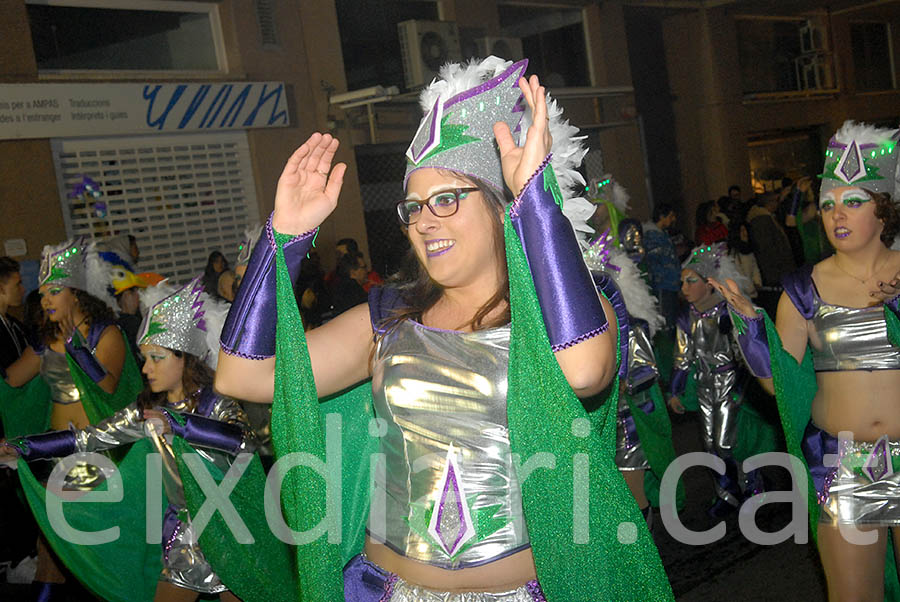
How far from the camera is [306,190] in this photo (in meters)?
2.21

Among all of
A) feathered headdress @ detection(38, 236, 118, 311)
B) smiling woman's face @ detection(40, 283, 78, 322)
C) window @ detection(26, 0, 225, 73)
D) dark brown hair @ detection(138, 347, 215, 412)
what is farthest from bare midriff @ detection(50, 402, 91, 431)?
window @ detection(26, 0, 225, 73)

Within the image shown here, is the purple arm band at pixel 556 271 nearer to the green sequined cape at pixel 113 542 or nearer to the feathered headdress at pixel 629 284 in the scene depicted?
the green sequined cape at pixel 113 542

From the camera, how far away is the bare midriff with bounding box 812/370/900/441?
11.3ft

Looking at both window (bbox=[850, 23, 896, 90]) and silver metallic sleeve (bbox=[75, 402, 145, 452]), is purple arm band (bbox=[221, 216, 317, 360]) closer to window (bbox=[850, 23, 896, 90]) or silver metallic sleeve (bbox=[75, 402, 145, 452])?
silver metallic sleeve (bbox=[75, 402, 145, 452])

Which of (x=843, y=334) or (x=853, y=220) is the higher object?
(x=853, y=220)

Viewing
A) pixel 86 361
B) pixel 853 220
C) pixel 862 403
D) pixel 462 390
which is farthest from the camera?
pixel 86 361

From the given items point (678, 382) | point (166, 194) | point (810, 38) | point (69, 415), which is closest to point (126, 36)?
point (166, 194)

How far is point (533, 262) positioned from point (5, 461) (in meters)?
3.05

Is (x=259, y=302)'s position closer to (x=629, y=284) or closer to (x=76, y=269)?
(x=629, y=284)

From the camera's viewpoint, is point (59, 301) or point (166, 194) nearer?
point (59, 301)

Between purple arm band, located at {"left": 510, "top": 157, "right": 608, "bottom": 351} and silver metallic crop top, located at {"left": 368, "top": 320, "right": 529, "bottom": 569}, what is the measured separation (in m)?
0.27

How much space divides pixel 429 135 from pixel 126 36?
9292 millimetres

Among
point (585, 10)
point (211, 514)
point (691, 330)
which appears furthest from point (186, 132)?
point (585, 10)

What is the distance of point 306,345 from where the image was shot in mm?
2166
